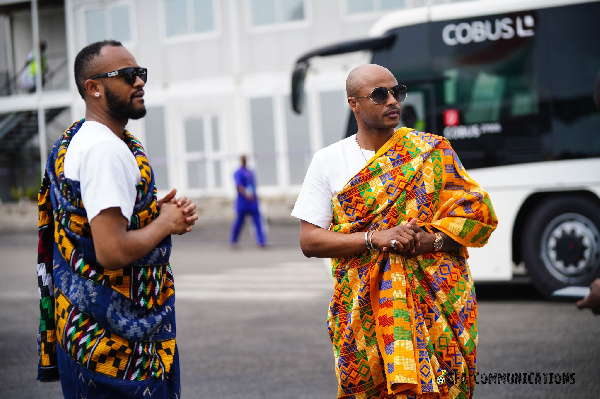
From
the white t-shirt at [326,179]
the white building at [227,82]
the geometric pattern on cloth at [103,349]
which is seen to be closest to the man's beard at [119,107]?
the geometric pattern on cloth at [103,349]

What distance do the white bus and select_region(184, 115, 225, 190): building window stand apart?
1643 cm

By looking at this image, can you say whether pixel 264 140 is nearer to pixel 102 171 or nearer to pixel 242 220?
pixel 242 220

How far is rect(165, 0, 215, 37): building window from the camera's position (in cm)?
2702

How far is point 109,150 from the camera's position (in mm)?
3023

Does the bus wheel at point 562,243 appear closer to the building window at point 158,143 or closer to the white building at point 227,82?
the white building at point 227,82

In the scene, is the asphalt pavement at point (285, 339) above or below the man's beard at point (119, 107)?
below

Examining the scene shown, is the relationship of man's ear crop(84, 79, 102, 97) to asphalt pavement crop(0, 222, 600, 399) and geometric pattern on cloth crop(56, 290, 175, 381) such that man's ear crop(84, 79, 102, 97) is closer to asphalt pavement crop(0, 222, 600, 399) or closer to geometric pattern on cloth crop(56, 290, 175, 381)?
geometric pattern on cloth crop(56, 290, 175, 381)

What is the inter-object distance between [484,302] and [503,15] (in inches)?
129

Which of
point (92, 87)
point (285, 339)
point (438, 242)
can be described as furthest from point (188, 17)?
point (92, 87)

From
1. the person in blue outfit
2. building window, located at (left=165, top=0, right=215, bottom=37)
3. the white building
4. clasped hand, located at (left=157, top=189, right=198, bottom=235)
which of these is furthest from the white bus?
building window, located at (left=165, top=0, right=215, bottom=37)

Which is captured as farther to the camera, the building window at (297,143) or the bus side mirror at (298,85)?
the building window at (297,143)

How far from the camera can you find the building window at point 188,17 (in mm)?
27016

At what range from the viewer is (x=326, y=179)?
153 inches

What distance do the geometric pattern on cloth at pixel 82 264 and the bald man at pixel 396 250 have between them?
86 centimetres
